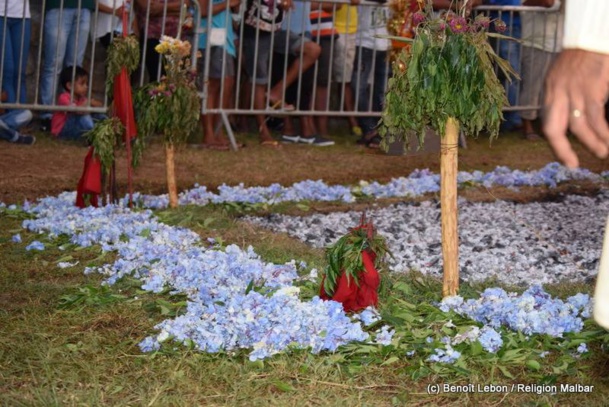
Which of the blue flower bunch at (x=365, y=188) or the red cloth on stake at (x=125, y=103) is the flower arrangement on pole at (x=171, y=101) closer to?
the red cloth on stake at (x=125, y=103)

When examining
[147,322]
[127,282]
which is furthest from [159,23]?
[147,322]

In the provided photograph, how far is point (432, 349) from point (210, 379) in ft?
3.11

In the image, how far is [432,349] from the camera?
4.94 metres

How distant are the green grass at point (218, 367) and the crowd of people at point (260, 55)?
18.1 ft

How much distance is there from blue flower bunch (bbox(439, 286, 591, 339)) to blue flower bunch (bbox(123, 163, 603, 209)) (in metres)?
3.49

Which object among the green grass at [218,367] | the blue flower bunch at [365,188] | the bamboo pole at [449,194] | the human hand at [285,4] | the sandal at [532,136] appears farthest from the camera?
the sandal at [532,136]

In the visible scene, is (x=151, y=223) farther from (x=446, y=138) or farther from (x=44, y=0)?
(x=44, y=0)

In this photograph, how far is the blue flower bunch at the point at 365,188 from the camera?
8.87 m

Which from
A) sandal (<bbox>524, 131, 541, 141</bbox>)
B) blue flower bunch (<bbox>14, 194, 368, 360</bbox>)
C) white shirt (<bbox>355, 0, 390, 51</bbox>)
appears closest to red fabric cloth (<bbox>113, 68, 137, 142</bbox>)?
blue flower bunch (<bbox>14, 194, 368, 360</bbox>)

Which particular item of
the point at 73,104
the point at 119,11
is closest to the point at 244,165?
the point at 73,104

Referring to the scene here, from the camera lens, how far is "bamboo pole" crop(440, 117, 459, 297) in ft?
17.9

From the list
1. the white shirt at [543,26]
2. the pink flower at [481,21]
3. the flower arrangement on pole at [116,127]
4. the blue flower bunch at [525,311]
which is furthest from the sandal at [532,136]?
the pink flower at [481,21]

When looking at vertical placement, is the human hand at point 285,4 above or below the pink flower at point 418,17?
above

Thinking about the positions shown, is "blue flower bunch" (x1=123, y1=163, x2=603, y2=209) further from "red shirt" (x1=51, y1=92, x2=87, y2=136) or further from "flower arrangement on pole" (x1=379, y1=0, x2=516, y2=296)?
"flower arrangement on pole" (x1=379, y1=0, x2=516, y2=296)
